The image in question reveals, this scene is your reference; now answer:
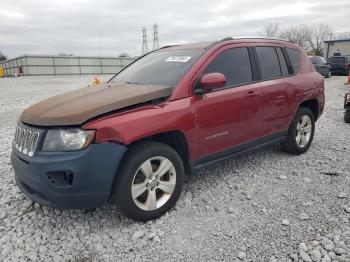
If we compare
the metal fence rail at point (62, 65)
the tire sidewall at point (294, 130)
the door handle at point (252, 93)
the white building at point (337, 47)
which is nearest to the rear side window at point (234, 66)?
the door handle at point (252, 93)

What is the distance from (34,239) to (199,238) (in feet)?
5.05

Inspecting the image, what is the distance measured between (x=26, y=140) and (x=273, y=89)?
3.09 metres

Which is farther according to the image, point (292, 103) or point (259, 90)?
point (292, 103)

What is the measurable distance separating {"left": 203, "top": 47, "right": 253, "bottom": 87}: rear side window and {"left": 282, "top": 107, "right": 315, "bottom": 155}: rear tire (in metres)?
1.29

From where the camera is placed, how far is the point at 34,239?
2.70m

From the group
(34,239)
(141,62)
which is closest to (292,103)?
(141,62)

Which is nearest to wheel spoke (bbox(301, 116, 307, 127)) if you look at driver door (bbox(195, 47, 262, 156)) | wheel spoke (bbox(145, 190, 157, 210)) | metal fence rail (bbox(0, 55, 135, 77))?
driver door (bbox(195, 47, 262, 156))

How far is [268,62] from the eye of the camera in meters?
4.10

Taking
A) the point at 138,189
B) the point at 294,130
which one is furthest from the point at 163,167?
the point at 294,130

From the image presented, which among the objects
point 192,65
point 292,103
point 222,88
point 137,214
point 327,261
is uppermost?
point 192,65

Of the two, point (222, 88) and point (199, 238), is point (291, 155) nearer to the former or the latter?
point (222, 88)

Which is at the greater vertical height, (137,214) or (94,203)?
(94,203)

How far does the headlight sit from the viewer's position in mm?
2451

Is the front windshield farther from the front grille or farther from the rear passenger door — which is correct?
the front grille
